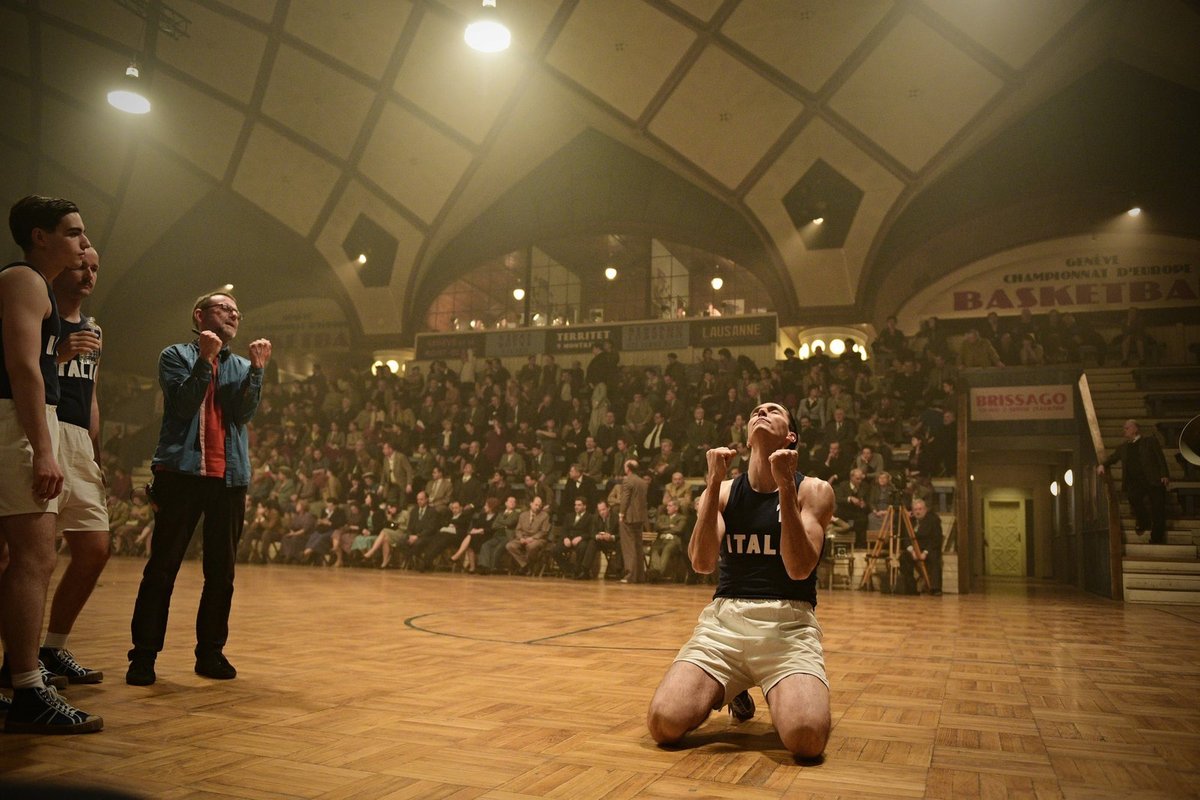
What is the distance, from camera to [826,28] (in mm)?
13156

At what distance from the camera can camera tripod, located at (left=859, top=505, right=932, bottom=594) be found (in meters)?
10.2

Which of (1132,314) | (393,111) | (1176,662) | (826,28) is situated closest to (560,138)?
(393,111)

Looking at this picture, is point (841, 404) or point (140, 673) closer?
point (140, 673)

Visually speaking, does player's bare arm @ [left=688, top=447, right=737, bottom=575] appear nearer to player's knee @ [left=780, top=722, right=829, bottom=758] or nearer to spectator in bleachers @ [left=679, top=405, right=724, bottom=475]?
player's knee @ [left=780, top=722, right=829, bottom=758]

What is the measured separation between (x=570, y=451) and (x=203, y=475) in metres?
10.2

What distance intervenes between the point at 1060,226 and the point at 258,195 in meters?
16.9

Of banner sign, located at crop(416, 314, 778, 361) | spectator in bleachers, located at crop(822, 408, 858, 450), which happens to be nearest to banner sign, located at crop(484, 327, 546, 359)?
banner sign, located at crop(416, 314, 778, 361)

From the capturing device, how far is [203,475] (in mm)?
3695

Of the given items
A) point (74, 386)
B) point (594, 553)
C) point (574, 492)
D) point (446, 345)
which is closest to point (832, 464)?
point (594, 553)

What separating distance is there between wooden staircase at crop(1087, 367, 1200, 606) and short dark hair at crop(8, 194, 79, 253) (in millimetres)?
10684

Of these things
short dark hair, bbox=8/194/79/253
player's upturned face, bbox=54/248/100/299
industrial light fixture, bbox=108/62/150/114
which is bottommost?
player's upturned face, bbox=54/248/100/299

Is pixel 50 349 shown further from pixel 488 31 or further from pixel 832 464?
pixel 832 464

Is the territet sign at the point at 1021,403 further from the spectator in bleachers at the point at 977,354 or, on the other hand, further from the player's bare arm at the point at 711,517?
the player's bare arm at the point at 711,517

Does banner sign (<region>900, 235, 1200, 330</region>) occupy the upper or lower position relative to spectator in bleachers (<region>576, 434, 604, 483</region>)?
upper
